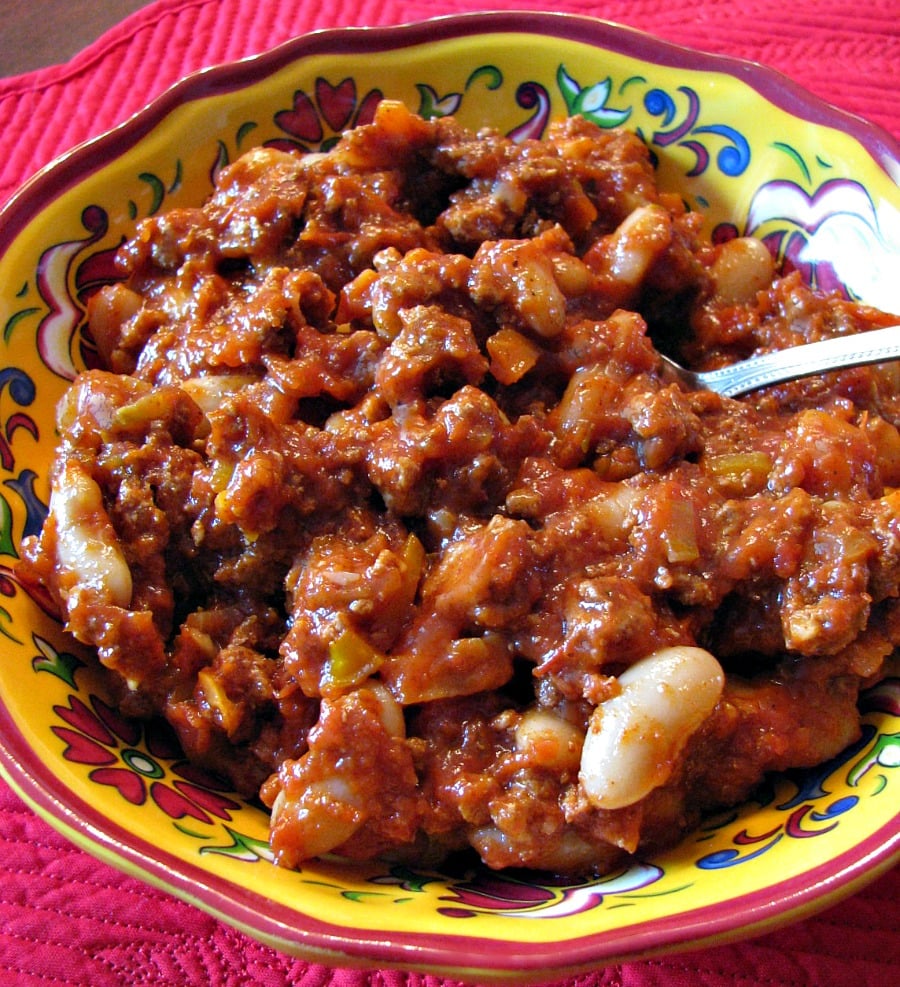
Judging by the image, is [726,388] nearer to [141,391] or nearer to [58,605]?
[141,391]

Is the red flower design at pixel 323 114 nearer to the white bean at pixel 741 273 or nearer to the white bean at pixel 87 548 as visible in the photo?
the white bean at pixel 741 273

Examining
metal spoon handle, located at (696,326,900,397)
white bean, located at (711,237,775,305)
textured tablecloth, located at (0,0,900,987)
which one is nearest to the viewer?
textured tablecloth, located at (0,0,900,987)

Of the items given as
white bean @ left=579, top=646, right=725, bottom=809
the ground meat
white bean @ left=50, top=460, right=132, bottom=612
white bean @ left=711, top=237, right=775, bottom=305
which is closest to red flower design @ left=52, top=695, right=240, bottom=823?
the ground meat

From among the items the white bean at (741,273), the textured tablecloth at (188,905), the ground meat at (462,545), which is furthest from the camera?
the white bean at (741,273)

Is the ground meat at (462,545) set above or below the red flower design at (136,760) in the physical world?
above

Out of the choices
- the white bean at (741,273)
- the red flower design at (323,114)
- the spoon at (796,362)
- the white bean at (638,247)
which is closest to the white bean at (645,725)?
the spoon at (796,362)

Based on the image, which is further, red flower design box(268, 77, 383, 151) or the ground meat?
red flower design box(268, 77, 383, 151)

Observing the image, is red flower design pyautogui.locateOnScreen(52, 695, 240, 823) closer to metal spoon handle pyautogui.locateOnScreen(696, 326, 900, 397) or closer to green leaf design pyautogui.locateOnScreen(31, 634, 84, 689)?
green leaf design pyautogui.locateOnScreen(31, 634, 84, 689)
